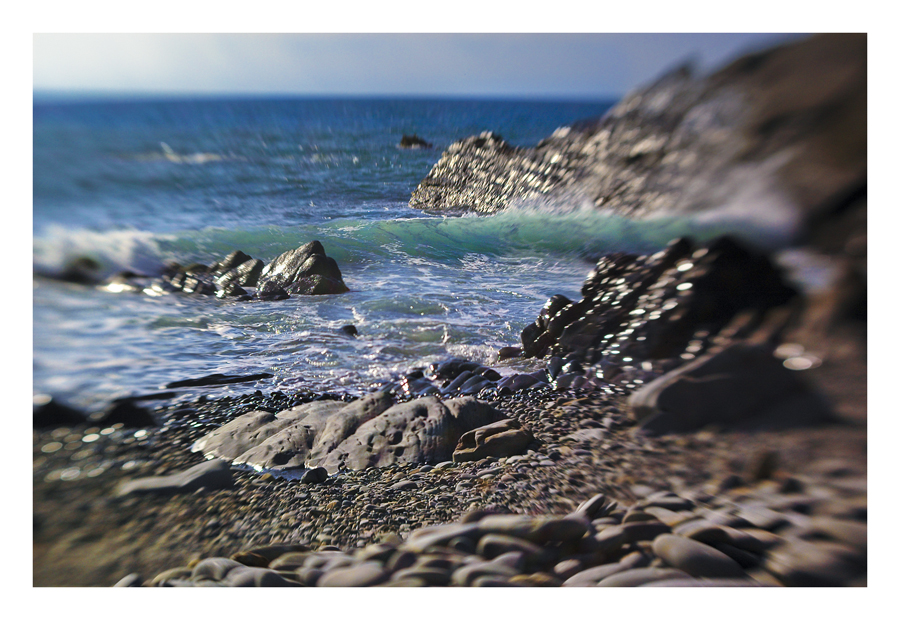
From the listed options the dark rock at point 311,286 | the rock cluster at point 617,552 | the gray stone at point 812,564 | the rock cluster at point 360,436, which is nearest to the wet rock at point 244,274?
the dark rock at point 311,286

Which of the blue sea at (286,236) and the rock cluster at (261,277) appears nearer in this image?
the blue sea at (286,236)

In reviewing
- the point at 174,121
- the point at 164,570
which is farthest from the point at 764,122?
the point at 164,570

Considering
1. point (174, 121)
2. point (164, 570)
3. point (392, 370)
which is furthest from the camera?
point (392, 370)

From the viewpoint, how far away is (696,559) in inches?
60.0

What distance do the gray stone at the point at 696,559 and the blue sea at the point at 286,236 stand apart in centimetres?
82

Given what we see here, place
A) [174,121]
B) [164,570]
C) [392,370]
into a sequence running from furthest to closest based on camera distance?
[392,370] → [174,121] → [164,570]

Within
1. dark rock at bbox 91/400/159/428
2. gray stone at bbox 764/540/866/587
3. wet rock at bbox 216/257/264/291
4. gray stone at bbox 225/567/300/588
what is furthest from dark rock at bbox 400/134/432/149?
gray stone at bbox 764/540/866/587

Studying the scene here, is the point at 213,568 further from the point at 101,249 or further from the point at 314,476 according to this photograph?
the point at 101,249

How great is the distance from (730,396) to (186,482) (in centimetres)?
202

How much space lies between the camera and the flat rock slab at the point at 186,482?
5.46ft

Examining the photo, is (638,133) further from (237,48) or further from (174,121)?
(174,121)

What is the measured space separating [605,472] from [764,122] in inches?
54.2

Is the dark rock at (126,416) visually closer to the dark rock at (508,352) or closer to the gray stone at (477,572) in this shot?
the gray stone at (477,572)

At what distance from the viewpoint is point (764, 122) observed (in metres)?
1.61
